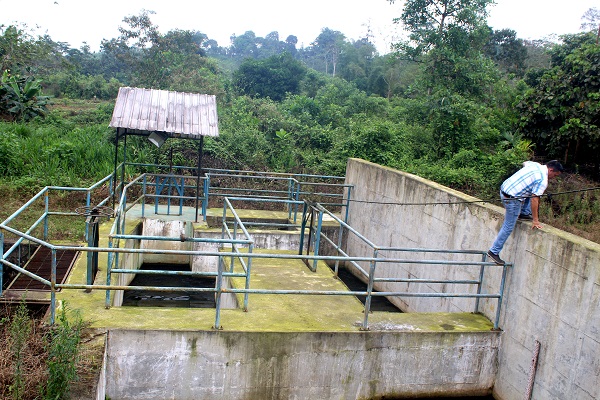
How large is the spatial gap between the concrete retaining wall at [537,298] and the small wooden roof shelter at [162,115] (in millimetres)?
4496

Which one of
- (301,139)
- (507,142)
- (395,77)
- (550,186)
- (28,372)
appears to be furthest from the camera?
(395,77)

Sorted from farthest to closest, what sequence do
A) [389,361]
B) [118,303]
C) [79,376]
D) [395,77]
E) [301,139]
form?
[395,77], [301,139], [118,303], [389,361], [79,376]

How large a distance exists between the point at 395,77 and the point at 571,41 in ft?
53.9

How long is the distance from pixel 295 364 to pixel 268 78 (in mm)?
28155

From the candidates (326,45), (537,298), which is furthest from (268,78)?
(326,45)

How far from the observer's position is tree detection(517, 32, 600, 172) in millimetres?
10938

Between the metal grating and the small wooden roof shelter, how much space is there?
96.9 inches

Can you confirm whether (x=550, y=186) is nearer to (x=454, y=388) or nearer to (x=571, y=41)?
(x=454, y=388)

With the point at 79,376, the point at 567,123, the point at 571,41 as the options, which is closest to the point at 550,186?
the point at 567,123

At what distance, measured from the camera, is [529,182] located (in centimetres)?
641

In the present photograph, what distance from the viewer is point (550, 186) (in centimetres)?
1069

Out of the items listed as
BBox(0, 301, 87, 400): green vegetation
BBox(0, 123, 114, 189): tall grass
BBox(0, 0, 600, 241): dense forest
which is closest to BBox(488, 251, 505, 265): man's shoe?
BBox(0, 0, 600, 241): dense forest

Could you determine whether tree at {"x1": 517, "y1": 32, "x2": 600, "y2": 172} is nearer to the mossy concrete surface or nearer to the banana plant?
the mossy concrete surface

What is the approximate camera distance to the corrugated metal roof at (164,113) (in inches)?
390
